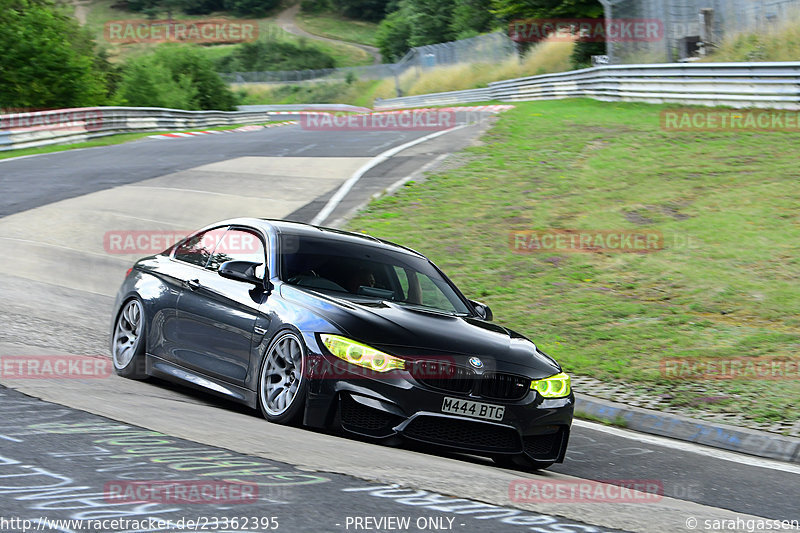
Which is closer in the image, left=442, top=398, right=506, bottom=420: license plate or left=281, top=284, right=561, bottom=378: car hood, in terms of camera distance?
left=442, top=398, right=506, bottom=420: license plate

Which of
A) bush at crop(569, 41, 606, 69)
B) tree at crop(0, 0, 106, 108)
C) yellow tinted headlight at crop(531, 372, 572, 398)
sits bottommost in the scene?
yellow tinted headlight at crop(531, 372, 572, 398)

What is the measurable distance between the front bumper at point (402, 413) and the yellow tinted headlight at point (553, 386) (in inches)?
7.6

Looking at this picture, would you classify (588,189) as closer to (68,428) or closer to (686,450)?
(686,450)

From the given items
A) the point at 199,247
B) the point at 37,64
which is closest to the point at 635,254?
the point at 199,247

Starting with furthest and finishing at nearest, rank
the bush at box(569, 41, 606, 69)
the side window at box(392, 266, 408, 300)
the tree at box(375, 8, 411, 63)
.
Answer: the tree at box(375, 8, 411, 63), the bush at box(569, 41, 606, 69), the side window at box(392, 266, 408, 300)

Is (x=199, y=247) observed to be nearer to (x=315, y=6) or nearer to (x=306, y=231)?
(x=306, y=231)

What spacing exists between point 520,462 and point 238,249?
2809mm

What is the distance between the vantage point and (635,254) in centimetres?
1404

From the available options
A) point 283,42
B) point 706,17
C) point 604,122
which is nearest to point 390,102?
point 706,17

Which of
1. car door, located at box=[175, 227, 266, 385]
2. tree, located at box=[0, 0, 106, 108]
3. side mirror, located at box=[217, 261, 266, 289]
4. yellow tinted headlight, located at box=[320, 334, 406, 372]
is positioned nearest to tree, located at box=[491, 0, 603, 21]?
tree, located at box=[0, 0, 106, 108]

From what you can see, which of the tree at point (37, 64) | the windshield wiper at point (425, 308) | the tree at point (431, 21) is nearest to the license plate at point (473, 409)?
the windshield wiper at point (425, 308)

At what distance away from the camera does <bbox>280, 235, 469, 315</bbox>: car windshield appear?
7.39 m

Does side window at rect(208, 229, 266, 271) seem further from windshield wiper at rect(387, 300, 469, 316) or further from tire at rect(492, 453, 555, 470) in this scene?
tire at rect(492, 453, 555, 470)

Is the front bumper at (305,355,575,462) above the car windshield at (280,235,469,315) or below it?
below
